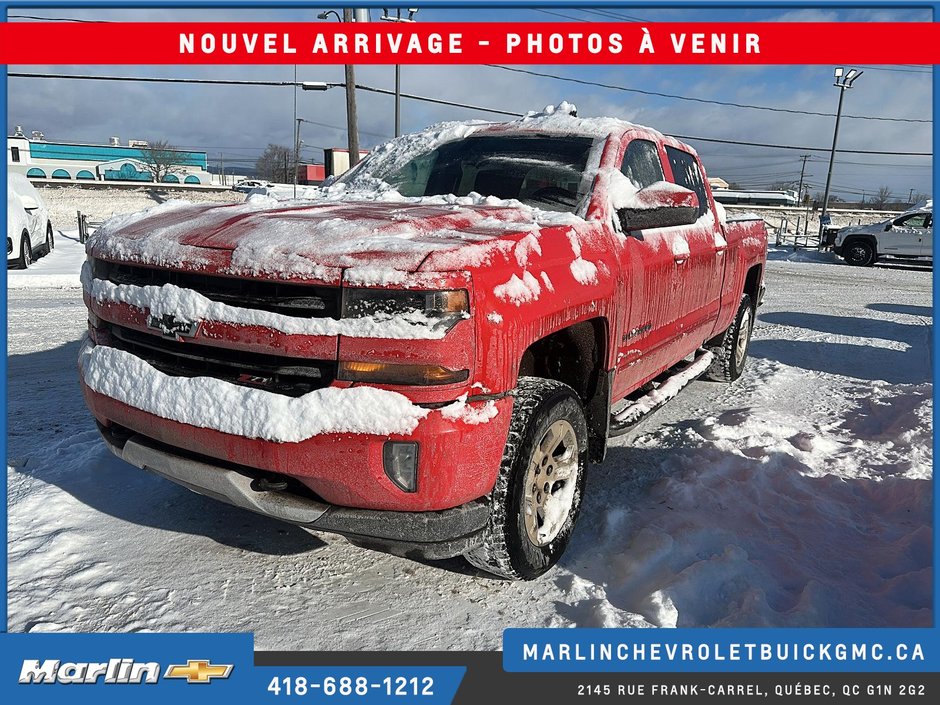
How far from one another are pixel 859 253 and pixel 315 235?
21.3m

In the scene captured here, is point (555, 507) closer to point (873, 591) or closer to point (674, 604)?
point (674, 604)

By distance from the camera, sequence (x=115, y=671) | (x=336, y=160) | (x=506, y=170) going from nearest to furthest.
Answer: (x=115, y=671) < (x=506, y=170) < (x=336, y=160)

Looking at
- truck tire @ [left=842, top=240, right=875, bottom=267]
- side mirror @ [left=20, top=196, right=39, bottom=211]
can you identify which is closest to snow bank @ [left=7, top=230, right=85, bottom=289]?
side mirror @ [left=20, top=196, right=39, bottom=211]

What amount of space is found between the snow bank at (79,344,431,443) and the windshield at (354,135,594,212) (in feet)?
5.12

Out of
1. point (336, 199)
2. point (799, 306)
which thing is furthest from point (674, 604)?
point (799, 306)

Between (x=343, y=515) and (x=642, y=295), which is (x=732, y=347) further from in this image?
(x=343, y=515)

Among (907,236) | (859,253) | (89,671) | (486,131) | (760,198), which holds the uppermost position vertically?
(760,198)

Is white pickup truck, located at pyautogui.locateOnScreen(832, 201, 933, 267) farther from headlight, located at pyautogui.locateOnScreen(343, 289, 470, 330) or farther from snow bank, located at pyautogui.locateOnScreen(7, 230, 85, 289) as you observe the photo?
headlight, located at pyautogui.locateOnScreen(343, 289, 470, 330)

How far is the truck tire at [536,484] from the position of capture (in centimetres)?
240

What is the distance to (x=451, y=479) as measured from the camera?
2162 mm

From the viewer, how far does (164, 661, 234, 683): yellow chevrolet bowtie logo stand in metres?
1.89

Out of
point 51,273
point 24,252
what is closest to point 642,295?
point 51,273

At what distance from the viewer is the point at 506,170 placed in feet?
11.6

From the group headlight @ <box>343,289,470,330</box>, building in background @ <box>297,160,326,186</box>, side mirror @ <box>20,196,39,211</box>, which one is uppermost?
building in background @ <box>297,160,326,186</box>
